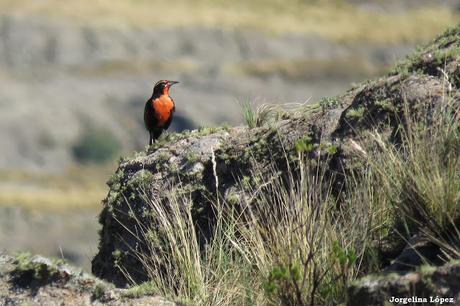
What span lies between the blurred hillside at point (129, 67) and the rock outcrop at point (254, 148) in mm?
28368

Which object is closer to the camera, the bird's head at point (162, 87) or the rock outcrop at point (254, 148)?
the rock outcrop at point (254, 148)

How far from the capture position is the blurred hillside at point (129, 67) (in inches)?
1950

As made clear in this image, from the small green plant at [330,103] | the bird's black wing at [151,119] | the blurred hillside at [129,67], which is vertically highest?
the blurred hillside at [129,67]

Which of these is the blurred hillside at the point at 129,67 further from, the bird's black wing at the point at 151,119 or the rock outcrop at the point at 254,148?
the rock outcrop at the point at 254,148

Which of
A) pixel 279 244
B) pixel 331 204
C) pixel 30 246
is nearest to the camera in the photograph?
pixel 279 244

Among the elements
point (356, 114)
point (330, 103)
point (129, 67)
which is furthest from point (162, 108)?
point (129, 67)

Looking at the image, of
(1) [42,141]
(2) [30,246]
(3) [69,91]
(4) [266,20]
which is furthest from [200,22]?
(2) [30,246]

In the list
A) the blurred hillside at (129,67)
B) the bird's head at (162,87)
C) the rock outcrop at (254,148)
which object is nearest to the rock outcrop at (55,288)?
the rock outcrop at (254,148)

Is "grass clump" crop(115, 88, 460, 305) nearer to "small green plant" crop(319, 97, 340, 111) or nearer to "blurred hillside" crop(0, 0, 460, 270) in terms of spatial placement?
"small green plant" crop(319, 97, 340, 111)

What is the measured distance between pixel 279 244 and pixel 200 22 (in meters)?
69.7

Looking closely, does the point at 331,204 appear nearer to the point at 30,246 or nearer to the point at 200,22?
the point at 30,246

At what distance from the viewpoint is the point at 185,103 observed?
57438mm

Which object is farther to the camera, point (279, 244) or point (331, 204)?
point (331, 204)

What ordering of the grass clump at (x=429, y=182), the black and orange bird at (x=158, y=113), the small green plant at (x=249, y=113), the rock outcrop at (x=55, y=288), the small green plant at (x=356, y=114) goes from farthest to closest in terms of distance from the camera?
the black and orange bird at (x=158, y=113) < the small green plant at (x=249, y=113) < the small green plant at (x=356, y=114) < the rock outcrop at (x=55, y=288) < the grass clump at (x=429, y=182)
